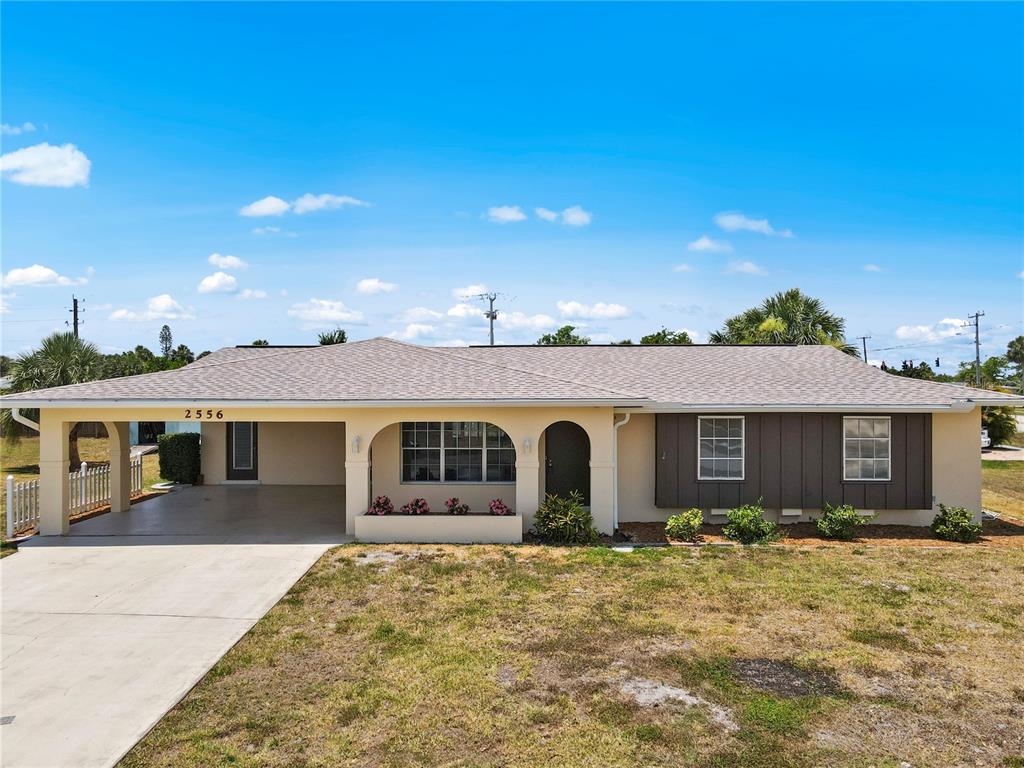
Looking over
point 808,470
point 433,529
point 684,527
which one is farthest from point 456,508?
point 808,470

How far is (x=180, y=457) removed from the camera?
56.4 feet

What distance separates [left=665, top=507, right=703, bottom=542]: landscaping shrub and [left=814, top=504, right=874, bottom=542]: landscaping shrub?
2.32 m

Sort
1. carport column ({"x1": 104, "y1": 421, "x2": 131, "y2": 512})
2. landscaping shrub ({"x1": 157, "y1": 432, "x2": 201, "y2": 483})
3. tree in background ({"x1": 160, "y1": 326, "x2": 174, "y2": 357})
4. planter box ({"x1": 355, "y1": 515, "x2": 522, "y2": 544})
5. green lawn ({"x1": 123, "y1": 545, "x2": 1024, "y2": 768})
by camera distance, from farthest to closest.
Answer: tree in background ({"x1": 160, "y1": 326, "x2": 174, "y2": 357}) < landscaping shrub ({"x1": 157, "y1": 432, "x2": 201, "y2": 483}) < carport column ({"x1": 104, "y1": 421, "x2": 131, "y2": 512}) < planter box ({"x1": 355, "y1": 515, "x2": 522, "y2": 544}) < green lawn ({"x1": 123, "y1": 545, "x2": 1024, "y2": 768})

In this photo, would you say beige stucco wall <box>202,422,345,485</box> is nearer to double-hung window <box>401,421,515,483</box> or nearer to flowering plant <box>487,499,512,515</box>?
double-hung window <box>401,421,515,483</box>

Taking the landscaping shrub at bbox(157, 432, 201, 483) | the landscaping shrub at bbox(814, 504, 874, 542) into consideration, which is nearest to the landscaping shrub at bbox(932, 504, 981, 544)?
the landscaping shrub at bbox(814, 504, 874, 542)

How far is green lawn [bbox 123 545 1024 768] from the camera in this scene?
4621mm

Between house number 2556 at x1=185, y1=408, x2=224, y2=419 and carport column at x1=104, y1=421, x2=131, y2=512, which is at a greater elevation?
house number 2556 at x1=185, y1=408, x2=224, y2=419

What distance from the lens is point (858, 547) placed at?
1090 centimetres

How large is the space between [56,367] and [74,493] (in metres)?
11.1

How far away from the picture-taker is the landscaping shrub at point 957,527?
11521mm

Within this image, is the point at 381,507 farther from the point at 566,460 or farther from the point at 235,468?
the point at 235,468

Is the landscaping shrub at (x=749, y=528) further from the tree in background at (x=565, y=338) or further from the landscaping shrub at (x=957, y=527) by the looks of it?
the tree in background at (x=565, y=338)

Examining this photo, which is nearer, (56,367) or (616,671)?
(616,671)

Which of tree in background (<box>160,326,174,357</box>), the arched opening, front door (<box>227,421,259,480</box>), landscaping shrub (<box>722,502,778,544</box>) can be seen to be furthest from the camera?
tree in background (<box>160,326,174,357</box>)
